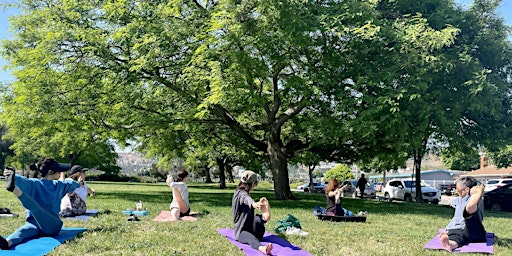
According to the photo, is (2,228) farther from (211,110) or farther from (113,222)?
(211,110)

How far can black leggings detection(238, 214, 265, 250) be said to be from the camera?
24.2 feet

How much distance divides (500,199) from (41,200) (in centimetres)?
2151

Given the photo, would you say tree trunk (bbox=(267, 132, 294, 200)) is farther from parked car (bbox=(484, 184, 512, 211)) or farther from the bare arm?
the bare arm

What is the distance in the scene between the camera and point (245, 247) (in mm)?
7398

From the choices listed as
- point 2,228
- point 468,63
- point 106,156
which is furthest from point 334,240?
point 106,156

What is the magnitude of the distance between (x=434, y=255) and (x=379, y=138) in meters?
13.3

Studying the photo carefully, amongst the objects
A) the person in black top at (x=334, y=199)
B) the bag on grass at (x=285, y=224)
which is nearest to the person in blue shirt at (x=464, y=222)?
the bag on grass at (x=285, y=224)

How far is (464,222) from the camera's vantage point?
26.9ft

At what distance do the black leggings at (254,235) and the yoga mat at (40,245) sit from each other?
306 centimetres

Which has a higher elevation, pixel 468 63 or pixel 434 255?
pixel 468 63

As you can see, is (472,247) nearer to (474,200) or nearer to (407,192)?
(474,200)

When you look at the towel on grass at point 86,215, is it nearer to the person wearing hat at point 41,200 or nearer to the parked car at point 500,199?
the person wearing hat at point 41,200

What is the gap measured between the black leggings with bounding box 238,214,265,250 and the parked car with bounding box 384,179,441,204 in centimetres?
2402

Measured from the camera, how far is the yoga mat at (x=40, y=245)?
21.4 feet
